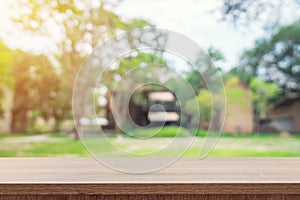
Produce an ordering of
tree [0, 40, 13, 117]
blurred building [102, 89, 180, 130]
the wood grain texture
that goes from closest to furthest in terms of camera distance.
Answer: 1. the wood grain texture
2. blurred building [102, 89, 180, 130]
3. tree [0, 40, 13, 117]

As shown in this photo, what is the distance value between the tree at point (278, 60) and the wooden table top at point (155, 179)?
166 inches

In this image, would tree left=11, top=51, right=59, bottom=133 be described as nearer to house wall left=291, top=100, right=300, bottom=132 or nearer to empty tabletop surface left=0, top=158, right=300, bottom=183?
house wall left=291, top=100, right=300, bottom=132

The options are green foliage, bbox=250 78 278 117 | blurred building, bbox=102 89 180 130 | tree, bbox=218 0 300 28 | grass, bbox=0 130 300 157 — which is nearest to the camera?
blurred building, bbox=102 89 180 130

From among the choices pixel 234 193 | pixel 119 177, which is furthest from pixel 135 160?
pixel 234 193

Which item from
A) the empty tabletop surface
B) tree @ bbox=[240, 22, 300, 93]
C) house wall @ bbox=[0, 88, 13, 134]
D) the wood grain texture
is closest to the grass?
house wall @ bbox=[0, 88, 13, 134]

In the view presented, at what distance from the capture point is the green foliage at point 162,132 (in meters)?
1.10

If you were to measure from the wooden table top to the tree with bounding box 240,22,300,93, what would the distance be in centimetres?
422

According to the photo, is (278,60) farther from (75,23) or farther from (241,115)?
(75,23)

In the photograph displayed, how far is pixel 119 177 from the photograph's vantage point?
771 millimetres

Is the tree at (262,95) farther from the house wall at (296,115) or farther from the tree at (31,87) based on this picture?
the tree at (31,87)

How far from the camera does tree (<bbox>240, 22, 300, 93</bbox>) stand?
5.01 metres

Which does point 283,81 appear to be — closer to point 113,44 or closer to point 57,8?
point 57,8

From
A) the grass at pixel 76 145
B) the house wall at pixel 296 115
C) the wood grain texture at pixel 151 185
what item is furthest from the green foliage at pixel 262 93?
the wood grain texture at pixel 151 185

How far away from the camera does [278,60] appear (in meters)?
5.14
